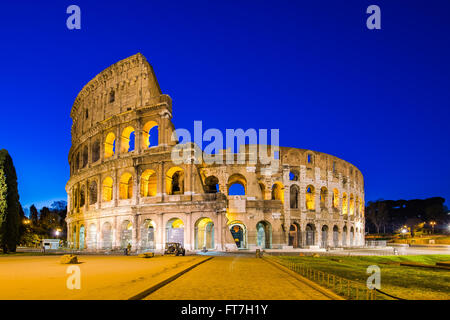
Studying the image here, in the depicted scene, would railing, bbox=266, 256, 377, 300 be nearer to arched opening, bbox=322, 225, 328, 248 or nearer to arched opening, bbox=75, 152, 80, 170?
arched opening, bbox=322, 225, 328, 248

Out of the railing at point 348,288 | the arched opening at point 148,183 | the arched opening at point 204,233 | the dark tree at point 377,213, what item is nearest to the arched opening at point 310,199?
the arched opening at point 204,233

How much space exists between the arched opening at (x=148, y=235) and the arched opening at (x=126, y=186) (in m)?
4.09

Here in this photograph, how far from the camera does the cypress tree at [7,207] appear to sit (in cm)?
2830

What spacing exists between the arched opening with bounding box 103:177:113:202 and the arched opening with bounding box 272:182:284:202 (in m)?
18.0

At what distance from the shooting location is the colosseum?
31.4m

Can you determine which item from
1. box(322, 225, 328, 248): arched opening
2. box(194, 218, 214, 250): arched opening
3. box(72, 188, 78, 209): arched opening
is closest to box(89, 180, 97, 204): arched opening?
box(72, 188, 78, 209): arched opening

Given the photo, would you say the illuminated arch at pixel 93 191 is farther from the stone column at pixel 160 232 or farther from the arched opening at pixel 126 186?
the stone column at pixel 160 232

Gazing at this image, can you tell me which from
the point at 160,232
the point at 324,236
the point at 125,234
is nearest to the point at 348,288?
the point at 160,232

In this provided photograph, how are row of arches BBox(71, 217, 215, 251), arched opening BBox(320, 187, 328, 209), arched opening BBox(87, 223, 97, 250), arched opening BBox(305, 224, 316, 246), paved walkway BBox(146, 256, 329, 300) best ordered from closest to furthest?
paved walkway BBox(146, 256, 329, 300), row of arches BBox(71, 217, 215, 251), arched opening BBox(87, 223, 97, 250), arched opening BBox(305, 224, 316, 246), arched opening BBox(320, 187, 328, 209)

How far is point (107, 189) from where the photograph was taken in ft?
119

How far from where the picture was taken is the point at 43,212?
220 ft

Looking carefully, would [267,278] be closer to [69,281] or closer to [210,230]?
[69,281]
